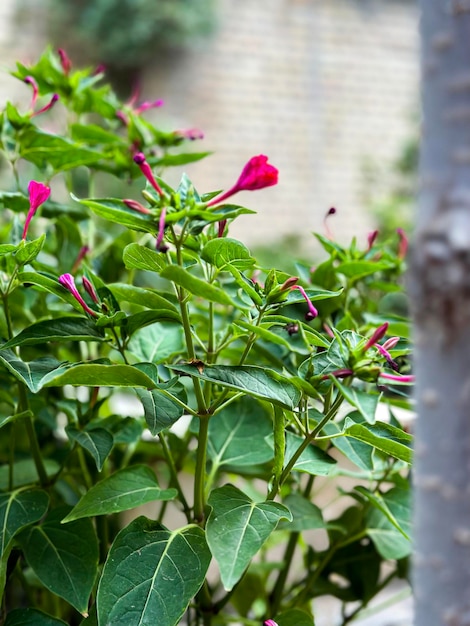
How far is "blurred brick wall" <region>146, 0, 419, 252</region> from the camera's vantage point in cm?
457

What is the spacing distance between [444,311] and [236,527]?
27 centimetres

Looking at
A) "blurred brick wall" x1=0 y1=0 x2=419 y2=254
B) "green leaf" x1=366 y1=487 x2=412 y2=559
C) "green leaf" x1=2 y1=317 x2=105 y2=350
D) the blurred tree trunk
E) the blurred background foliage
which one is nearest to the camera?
the blurred tree trunk

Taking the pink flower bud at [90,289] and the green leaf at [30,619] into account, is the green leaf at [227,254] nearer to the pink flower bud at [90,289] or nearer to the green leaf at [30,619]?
the pink flower bud at [90,289]

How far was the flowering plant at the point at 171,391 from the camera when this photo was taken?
0.51 metres

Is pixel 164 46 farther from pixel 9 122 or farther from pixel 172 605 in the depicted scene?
pixel 172 605

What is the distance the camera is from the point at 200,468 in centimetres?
59

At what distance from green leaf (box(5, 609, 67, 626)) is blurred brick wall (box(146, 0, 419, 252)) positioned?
3.92m

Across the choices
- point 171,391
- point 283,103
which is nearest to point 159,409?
point 171,391

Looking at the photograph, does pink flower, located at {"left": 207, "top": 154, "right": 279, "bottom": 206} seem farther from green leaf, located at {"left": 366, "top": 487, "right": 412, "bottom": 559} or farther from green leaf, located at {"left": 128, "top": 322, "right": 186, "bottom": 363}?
green leaf, located at {"left": 366, "top": 487, "right": 412, "bottom": 559}

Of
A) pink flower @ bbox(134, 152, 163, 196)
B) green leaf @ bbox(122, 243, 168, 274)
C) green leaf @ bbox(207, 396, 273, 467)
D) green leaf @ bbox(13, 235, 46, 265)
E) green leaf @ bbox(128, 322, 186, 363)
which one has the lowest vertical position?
green leaf @ bbox(207, 396, 273, 467)

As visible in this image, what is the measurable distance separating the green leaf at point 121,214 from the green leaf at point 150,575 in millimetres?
243

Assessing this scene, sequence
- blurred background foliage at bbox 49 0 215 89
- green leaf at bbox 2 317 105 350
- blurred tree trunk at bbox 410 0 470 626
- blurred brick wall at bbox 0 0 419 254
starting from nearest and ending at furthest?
blurred tree trunk at bbox 410 0 470 626
green leaf at bbox 2 317 105 350
blurred background foliage at bbox 49 0 215 89
blurred brick wall at bbox 0 0 419 254

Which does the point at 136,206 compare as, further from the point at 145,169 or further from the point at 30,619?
the point at 30,619

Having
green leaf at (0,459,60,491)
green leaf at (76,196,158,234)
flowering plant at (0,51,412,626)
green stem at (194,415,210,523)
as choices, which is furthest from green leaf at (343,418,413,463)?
green leaf at (0,459,60,491)
